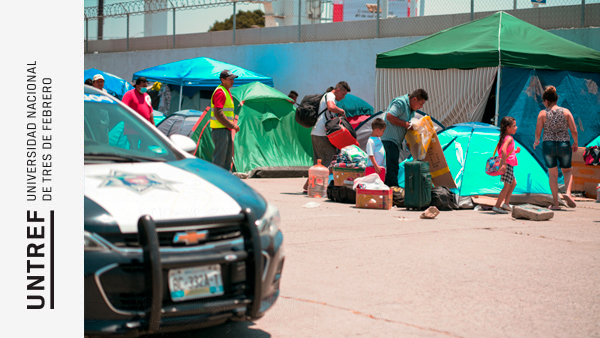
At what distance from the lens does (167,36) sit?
2577cm

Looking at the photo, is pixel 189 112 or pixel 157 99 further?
pixel 157 99

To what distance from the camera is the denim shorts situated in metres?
9.95

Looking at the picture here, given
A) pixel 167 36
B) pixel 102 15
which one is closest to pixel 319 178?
pixel 167 36

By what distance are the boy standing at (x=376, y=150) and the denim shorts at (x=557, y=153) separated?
2541mm

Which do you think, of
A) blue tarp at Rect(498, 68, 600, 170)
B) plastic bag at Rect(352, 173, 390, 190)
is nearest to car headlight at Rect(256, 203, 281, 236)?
plastic bag at Rect(352, 173, 390, 190)

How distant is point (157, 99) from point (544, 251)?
15.6 metres

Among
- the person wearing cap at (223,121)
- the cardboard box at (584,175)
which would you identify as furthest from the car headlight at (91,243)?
the cardboard box at (584,175)

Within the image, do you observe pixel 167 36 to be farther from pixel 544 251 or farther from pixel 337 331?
pixel 337 331

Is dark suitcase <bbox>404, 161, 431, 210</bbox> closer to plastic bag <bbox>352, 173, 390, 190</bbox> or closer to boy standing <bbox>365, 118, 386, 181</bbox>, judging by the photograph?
plastic bag <bbox>352, 173, 390, 190</bbox>

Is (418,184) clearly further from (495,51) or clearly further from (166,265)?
(166,265)

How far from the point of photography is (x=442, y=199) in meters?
9.41

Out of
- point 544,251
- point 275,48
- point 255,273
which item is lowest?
point 544,251

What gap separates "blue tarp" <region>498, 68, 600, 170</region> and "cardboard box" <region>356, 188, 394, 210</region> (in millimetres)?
3616

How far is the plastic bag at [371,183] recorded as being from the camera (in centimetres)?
932
